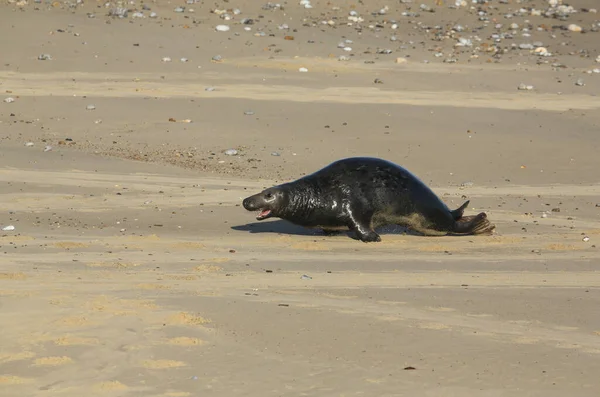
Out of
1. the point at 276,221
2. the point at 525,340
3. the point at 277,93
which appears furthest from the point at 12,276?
the point at 277,93

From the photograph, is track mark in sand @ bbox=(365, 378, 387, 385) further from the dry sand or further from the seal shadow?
the seal shadow

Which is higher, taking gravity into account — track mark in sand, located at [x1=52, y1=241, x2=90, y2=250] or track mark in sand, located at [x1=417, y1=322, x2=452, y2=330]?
track mark in sand, located at [x1=52, y1=241, x2=90, y2=250]

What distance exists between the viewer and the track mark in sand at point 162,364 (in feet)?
21.3

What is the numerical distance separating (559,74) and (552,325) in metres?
14.3

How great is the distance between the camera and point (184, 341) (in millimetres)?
6977

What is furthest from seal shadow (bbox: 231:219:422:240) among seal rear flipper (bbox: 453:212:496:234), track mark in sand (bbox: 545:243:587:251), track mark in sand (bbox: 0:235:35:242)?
track mark in sand (bbox: 0:235:35:242)

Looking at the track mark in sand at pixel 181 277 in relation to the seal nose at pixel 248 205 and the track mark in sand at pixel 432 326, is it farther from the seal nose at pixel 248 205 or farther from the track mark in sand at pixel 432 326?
the seal nose at pixel 248 205

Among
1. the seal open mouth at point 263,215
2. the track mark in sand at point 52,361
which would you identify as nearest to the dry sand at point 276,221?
the track mark in sand at point 52,361

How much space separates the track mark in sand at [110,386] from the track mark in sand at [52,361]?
39cm

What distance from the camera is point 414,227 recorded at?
458 inches

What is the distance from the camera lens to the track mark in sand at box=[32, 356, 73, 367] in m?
6.48

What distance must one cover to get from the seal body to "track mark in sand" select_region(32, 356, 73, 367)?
16.5 feet

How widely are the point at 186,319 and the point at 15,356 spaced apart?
1.16 m

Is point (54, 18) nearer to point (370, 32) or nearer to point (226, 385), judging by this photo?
point (370, 32)
